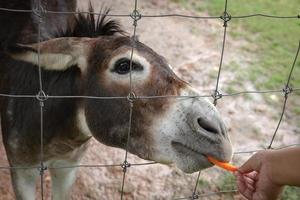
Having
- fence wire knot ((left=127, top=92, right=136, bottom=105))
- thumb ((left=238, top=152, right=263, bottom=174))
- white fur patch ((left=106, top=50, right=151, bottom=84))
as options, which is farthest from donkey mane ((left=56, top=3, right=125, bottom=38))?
thumb ((left=238, top=152, right=263, bottom=174))

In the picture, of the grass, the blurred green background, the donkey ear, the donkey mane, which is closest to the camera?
the donkey ear

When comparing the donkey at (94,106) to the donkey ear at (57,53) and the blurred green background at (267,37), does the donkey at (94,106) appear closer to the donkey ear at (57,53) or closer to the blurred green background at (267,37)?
the donkey ear at (57,53)

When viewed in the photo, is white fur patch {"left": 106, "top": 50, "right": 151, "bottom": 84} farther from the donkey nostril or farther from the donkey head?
the donkey nostril

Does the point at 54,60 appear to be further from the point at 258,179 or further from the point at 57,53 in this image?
the point at 258,179

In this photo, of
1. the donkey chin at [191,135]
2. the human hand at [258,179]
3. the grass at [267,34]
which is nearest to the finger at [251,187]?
the human hand at [258,179]

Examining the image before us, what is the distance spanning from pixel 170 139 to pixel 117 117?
0.34 metres

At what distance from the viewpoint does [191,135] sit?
2.25m

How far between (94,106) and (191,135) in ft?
A: 1.92

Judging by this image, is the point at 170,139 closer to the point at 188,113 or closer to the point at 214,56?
the point at 188,113

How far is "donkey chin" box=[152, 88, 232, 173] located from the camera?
2217 mm

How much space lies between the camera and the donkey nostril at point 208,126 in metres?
2.21

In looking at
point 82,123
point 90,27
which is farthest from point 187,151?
point 90,27

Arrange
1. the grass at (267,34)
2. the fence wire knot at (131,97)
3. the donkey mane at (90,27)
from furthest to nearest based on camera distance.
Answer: the grass at (267,34) < the donkey mane at (90,27) < the fence wire knot at (131,97)

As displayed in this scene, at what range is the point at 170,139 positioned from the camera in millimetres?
2289
